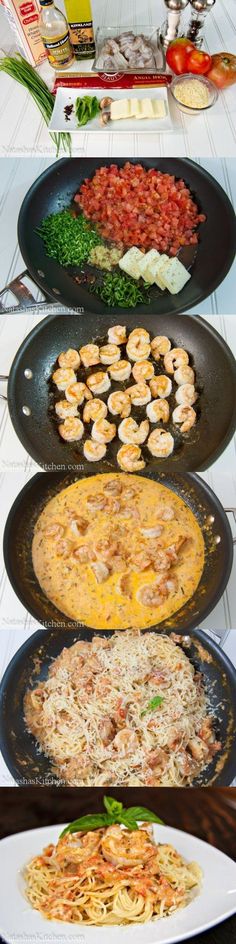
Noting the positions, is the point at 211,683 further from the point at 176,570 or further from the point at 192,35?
the point at 192,35

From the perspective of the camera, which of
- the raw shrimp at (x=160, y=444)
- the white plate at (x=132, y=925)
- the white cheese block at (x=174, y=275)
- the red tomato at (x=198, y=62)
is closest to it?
the white plate at (x=132, y=925)

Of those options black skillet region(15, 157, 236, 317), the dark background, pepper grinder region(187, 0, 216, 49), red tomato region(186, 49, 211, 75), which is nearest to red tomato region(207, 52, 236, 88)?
red tomato region(186, 49, 211, 75)

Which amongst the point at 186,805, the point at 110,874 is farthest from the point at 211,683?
the point at 110,874

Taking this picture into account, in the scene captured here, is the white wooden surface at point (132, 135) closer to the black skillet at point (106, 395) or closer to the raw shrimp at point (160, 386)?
the black skillet at point (106, 395)

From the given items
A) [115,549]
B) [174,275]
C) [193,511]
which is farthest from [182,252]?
[115,549]

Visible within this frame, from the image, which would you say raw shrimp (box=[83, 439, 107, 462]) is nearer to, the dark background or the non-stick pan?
the non-stick pan

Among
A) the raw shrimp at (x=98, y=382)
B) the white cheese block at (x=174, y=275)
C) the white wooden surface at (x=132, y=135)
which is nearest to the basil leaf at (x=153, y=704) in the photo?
the raw shrimp at (x=98, y=382)

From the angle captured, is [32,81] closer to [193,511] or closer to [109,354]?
[109,354]
